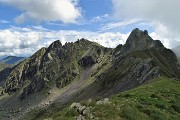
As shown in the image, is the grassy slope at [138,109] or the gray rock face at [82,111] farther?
A: the grassy slope at [138,109]

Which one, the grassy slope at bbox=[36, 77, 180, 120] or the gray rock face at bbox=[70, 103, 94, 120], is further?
the grassy slope at bbox=[36, 77, 180, 120]

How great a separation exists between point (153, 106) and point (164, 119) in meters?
3.77

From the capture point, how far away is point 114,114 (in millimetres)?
31453

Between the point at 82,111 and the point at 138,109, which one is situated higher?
the point at 82,111

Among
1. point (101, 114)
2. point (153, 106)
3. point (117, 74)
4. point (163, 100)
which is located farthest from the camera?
A: point (117, 74)

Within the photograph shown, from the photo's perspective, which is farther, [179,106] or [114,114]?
[179,106]

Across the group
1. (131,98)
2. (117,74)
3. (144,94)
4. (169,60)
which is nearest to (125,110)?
(131,98)

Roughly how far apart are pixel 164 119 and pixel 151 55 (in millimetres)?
159900

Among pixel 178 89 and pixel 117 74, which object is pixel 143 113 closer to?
pixel 178 89

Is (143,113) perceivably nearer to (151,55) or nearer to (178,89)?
(178,89)

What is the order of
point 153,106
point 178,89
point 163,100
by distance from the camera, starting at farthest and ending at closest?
point 178,89 < point 163,100 < point 153,106

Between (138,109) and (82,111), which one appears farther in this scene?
(138,109)

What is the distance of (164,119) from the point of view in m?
32.6

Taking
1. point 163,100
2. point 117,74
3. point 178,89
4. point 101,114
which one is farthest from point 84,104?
point 117,74
